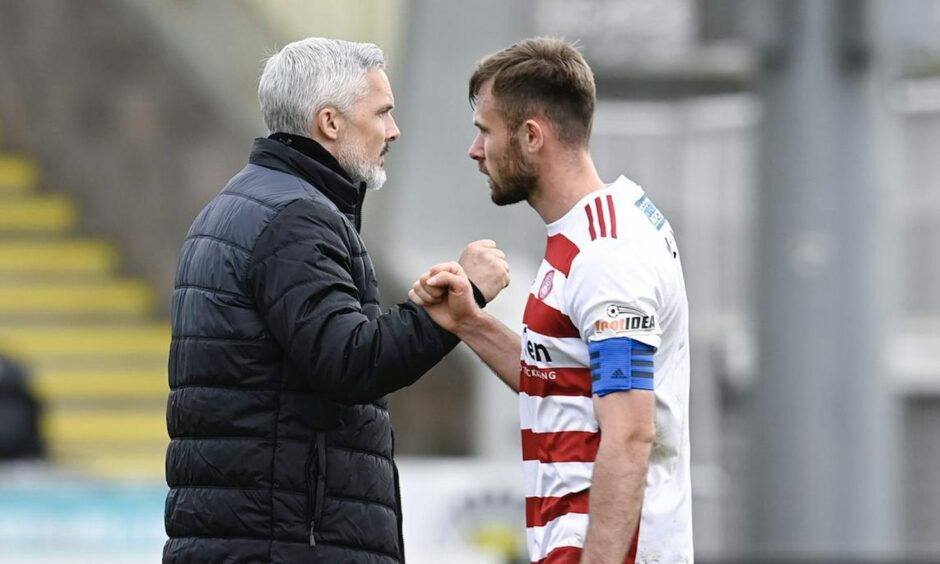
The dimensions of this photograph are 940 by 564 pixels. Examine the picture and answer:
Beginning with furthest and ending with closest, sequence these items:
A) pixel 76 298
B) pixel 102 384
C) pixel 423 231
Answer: pixel 76 298
pixel 102 384
pixel 423 231

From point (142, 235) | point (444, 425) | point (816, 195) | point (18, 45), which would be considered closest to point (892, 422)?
point (816, 195)

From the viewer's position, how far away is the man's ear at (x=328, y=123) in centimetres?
320

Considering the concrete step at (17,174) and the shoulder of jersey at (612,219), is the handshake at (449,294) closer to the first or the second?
the shoulder of jersey at (612,219)

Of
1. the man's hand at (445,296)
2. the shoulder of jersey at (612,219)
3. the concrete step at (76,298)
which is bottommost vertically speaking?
the man's hand at (445,296)

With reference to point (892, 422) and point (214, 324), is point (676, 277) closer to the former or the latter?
point (214, 324)

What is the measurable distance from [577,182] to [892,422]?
9.69 meters

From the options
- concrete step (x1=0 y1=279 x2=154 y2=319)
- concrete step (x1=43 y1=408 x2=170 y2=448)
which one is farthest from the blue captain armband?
concrete step (x1=0 y1=279 x2=154 y2=319)

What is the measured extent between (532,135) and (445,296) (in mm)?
305

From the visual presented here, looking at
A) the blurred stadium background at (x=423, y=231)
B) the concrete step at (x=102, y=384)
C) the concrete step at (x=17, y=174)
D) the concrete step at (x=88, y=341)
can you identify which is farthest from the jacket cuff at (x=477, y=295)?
the concrete step at (x=17, y=174)

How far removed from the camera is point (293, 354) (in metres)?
3.02

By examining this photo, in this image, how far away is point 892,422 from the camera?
40.7ft

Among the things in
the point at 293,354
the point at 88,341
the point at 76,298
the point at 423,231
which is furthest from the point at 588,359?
the point at 76,298

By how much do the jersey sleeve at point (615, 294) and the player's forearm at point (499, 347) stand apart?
0.25m

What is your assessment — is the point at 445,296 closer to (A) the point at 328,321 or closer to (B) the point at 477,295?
(B) the point at 477,295
